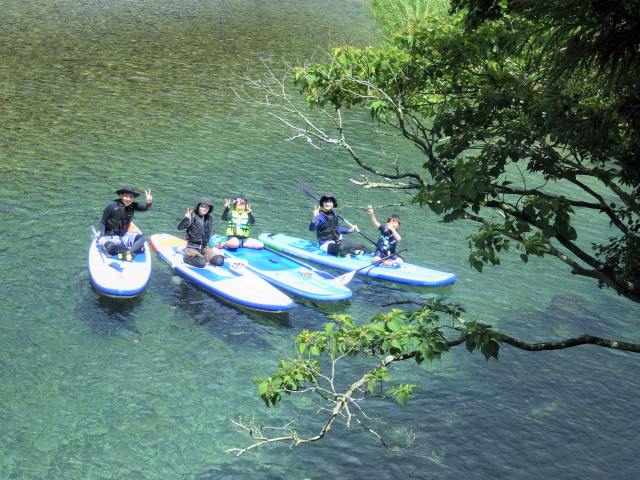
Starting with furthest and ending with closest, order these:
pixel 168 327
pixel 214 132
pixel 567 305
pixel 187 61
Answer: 1. pixel 187 61
2. pixel 214 132
3. pixel 567 305
4. pixel 168 327

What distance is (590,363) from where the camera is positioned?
630 inches

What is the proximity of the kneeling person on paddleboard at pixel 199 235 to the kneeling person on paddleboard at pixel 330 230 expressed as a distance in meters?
2.70

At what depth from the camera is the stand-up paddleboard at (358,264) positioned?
18672 millimetres

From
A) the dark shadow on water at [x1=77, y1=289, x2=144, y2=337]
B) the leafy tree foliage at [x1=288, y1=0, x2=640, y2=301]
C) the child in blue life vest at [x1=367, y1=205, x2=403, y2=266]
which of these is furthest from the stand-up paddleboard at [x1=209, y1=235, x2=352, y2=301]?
the leafy tree foliage at [x1=288, y1=0, x2=640, y2=301]

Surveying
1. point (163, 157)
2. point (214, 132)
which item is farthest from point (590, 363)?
point (214, 132)

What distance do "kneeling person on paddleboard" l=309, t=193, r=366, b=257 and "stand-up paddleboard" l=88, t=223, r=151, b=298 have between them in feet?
14.3

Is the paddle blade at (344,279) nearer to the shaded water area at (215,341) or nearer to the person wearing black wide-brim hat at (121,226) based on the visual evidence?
the shaded water area at (215,341)

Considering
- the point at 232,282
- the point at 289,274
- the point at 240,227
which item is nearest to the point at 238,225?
the point at 240,227

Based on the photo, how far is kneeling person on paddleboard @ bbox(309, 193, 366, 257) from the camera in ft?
64.7

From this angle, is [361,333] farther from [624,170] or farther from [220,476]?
[220,476]

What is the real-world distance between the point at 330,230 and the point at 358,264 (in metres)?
1.22

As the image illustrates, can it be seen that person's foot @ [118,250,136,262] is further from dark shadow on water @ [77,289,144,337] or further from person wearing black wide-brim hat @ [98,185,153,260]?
dark shadow on water @ [77,289,144,337]

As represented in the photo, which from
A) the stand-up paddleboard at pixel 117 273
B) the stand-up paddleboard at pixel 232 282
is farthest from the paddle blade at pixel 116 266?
the stand-up paddleboard at pixel 232 282

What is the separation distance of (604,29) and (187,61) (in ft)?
108
